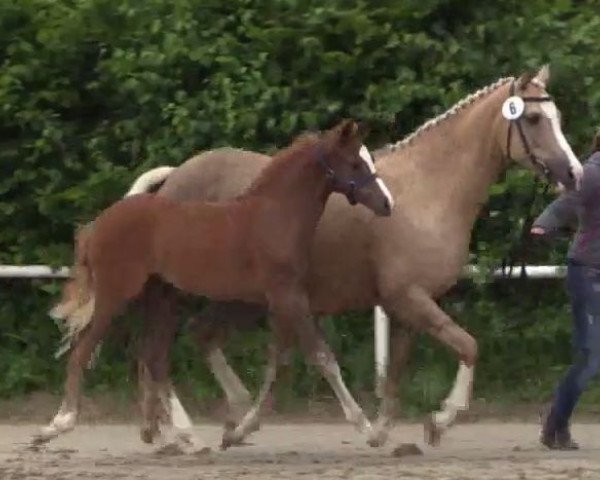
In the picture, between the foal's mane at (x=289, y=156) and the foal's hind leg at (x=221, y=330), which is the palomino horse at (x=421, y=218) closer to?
the foal's hind leg at (x=221, y=330)

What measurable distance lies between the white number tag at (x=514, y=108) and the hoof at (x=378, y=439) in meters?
1.89

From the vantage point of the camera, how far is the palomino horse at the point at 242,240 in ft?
27.3

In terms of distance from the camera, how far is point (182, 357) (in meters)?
10.6

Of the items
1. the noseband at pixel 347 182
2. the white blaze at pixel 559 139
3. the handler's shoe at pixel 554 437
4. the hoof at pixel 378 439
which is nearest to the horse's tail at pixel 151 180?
the noseband at pixel 347 182

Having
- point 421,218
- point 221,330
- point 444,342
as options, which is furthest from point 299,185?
point 221,330

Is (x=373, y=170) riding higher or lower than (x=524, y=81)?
lower

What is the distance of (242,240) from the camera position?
8359 millimetres

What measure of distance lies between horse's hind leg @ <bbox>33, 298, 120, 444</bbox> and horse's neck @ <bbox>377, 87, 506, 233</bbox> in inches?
70.3

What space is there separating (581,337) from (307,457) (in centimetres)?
167

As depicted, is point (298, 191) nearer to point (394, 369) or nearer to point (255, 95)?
point (394, 369)

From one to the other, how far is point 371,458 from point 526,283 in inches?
105

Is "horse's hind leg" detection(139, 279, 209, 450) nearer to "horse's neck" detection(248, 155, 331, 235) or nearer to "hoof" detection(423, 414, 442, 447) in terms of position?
"horse's neck" detection(248, 155, 331, 235)

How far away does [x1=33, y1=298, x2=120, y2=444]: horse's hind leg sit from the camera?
8.51m

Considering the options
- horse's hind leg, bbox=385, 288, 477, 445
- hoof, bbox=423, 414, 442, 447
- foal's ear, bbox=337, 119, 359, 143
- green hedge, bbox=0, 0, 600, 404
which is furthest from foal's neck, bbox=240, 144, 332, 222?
green hedge, bbox=0, 0, 600, 404
